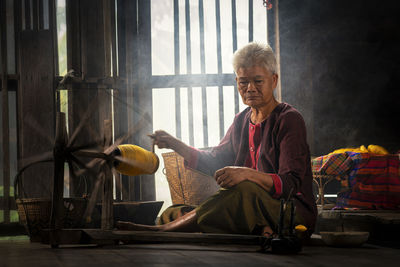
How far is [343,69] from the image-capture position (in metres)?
→ 5.62

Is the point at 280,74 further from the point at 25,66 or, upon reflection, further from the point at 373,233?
the point at 25,66

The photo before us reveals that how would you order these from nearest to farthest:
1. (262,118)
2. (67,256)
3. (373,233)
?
(67,256)
(262,118)
(373,233)

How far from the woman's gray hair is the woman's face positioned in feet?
0.09

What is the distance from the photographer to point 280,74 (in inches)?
213

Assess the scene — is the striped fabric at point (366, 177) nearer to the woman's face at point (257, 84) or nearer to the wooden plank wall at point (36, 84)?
the woman's face at point (257, 84)

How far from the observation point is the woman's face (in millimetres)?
3447

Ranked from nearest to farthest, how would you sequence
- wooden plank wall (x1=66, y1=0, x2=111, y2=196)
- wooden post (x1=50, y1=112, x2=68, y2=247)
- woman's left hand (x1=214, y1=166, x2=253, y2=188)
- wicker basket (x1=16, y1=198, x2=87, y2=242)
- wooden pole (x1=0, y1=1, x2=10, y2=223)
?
woman's left hand (x1=214, y1=166, x2=253, y2=188)
wooden post (x1=50, y1=112, x2=68, y2=247)
wicker basket (x1=16, y1=198, x2=87, y2=242)
wooden pole (x1=0, y1=1, x2=10, y2=223)
wooden plank wall (x1=66, y1=0, x2=111, y2=196)

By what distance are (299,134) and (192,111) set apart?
238 cm

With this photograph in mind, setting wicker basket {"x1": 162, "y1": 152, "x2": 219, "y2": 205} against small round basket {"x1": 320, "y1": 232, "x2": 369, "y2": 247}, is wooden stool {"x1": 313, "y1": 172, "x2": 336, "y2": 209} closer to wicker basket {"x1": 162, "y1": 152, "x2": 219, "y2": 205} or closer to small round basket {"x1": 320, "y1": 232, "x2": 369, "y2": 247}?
wicker basket {"x1": 162, "y1": 152, "x2": 219, "y2": 205}

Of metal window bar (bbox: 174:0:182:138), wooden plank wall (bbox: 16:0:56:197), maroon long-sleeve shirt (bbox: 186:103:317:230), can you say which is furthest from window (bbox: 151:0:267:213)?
maroon long-sleeve shirt (bbox: 186:103:317:230)

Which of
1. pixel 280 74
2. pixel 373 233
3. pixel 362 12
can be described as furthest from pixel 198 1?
pixel 373 233

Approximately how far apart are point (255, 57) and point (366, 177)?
190cm

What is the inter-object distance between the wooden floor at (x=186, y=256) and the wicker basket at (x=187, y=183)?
1.47 m

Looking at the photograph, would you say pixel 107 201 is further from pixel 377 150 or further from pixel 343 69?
pixel 343 69
